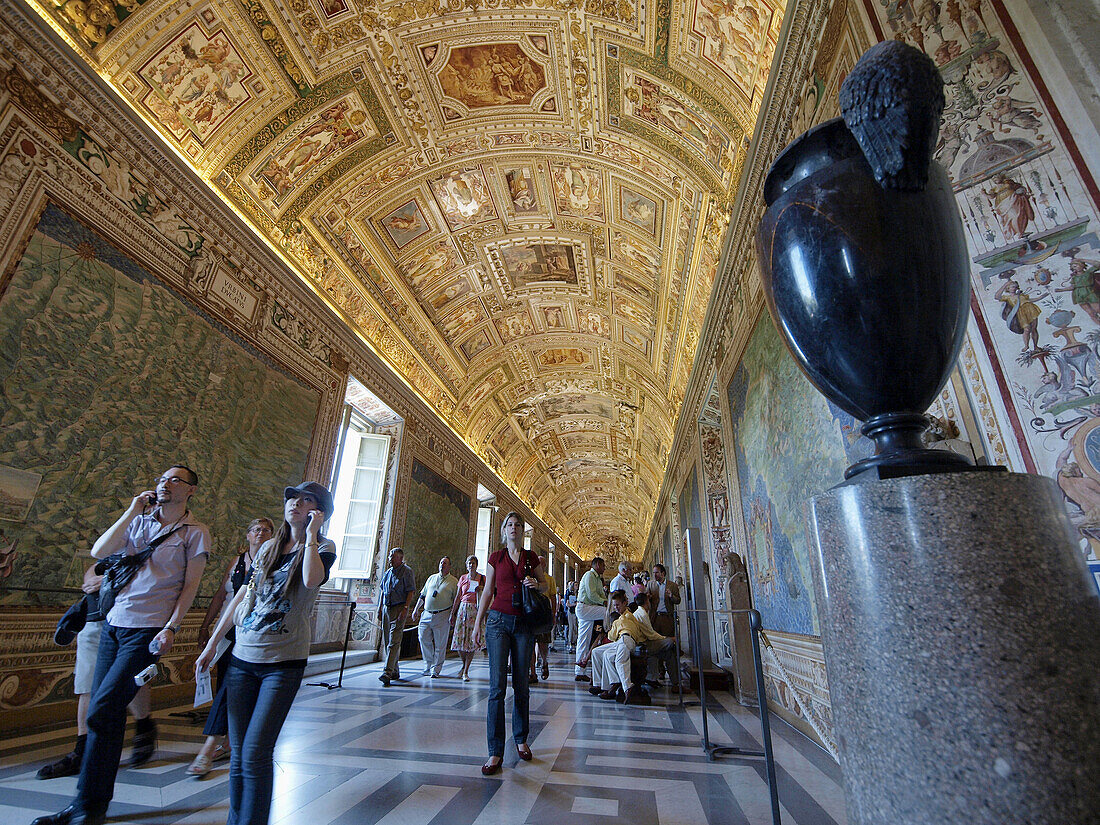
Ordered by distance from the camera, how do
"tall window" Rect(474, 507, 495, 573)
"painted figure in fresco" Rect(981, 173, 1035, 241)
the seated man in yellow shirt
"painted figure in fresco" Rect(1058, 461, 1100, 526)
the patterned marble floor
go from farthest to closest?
"tall window" Rect(474, 507, 495, 573) → the seated man in yellow shirt → the patterned marble floor → "painted figure in fresco" Rect(981, 173, 1035, 241) → "painted figure in fresco" Rect(1058, 461, 1100, 526)

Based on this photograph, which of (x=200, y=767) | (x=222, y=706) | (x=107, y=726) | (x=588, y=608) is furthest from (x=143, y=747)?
(x=588, y=608)

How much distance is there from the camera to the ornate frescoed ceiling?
601cm

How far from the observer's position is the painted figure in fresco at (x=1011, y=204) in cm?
243

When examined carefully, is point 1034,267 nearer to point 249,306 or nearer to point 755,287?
point 755,287

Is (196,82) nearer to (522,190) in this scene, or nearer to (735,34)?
(522,190)

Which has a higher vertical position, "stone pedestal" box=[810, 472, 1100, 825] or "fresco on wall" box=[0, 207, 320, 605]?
"fresco on wall" box=[0, 207, 320, 605]

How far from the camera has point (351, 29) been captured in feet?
21.9

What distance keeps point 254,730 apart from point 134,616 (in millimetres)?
1151

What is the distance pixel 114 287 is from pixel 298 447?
3212 millimetres

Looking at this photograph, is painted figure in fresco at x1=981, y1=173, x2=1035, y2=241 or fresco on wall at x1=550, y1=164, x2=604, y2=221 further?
fresco on wall at x1=550, y1=164, x2=604, y2=221

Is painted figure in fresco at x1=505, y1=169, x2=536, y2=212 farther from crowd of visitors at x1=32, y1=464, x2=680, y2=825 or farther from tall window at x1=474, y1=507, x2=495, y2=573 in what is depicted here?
tall window at x1=474, y1=507, x2=495, y2=573

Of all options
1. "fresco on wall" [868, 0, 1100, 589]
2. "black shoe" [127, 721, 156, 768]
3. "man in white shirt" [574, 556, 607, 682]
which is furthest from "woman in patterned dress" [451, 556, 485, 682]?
"fresco on wall" [868, 0, 1100, 589]

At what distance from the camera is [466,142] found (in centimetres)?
852

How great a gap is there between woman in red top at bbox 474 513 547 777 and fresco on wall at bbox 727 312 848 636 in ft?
6.82
